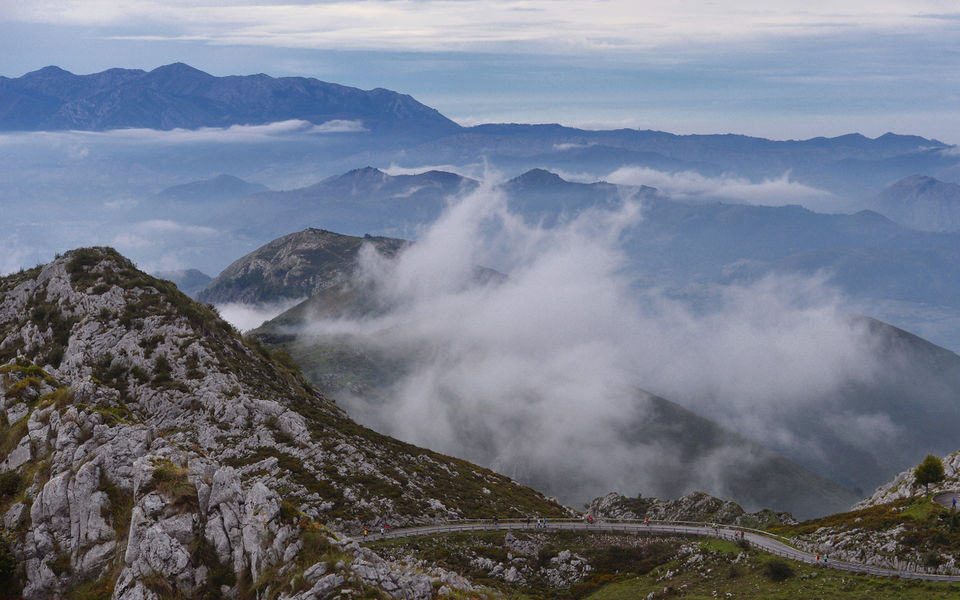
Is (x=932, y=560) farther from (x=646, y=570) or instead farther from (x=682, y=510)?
(x=682, y=510)

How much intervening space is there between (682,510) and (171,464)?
126 meters

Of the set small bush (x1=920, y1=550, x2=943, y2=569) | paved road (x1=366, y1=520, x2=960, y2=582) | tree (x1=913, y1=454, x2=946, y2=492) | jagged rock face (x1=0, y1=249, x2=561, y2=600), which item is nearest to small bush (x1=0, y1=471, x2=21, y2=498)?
jagged rock face (x1=0, y1=249, x2=561, y2=600)

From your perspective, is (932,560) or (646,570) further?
(646,570)

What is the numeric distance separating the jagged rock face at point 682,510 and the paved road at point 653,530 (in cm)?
2981

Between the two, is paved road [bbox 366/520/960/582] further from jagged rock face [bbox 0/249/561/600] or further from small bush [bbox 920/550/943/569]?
jagged rock face [bbox 0/249/561/600]

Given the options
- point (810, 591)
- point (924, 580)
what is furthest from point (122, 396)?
point (924, 580)

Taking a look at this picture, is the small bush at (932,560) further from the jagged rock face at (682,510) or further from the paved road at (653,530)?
the jagged rock face at (682,510)

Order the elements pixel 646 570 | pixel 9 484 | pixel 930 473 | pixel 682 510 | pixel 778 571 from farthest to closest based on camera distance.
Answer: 1. pixel 682 510
2. pixel 930 473
3. pixel 646 570
4. pixel 778 571
5. pixel 9 484

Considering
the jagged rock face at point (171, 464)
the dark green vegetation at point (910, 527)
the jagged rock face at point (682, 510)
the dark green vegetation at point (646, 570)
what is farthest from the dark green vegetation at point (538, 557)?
the jagged rock face at point (682, 510)

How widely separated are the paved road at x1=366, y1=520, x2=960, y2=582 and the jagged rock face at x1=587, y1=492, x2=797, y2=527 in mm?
29806

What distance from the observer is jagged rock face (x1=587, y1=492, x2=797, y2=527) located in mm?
130625

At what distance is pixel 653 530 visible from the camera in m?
96.5

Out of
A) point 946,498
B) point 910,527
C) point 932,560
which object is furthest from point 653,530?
point 932,560

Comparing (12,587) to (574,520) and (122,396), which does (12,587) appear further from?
(574,520)
